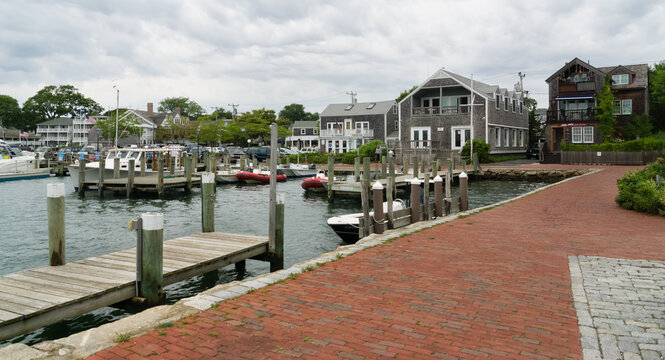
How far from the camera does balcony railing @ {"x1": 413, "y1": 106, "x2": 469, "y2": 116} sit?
5025 cm

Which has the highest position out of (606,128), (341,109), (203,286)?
(341,109)

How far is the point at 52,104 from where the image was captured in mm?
131500

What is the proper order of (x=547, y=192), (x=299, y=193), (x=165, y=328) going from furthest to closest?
(x=299, y=193) → (x=547, y=192) → (x=165, y=328)

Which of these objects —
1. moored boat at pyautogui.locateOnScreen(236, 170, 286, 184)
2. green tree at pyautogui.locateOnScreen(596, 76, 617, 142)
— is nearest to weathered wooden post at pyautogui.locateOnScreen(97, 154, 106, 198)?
moored boat at pyautogui.locateOnScreen(236, 170, 286, 184)

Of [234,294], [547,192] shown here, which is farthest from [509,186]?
[234,294]

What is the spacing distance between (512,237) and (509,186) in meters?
25.9

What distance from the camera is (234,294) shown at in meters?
6.62

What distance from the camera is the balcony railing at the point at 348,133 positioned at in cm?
6681

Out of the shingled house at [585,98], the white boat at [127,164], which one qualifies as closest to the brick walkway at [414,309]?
the white boat at [127,164]

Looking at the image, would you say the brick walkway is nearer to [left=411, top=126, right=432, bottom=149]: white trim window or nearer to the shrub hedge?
the shrub hedge

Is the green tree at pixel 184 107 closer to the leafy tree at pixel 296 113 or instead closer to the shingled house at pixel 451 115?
the leafy tree at pixel 296 113

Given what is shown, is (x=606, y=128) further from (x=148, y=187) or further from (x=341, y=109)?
(x=148, y=187)

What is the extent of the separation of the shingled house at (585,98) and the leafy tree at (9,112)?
420 feet

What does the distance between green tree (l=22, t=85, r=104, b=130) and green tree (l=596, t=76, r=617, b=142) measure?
121 meters
